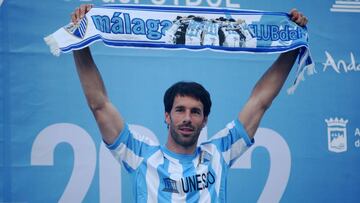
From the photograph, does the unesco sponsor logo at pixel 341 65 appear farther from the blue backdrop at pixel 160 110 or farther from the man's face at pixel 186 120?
the man's face at pixel 186 120

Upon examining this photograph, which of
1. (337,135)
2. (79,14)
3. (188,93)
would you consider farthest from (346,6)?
(79,14)

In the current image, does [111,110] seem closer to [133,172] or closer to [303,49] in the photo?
[133,172]

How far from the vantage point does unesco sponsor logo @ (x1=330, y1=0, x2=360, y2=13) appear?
10.3 ft

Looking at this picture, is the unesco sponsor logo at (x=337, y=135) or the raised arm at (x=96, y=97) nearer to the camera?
the raised arm at (x=96, y=97)

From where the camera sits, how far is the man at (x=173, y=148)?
2180 mm

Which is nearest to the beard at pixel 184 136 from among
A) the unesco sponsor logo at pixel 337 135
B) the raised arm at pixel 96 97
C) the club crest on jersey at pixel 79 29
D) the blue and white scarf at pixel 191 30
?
the raised arm at pixel 96 97

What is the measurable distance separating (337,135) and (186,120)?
1.16 m

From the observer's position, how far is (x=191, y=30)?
232 cm

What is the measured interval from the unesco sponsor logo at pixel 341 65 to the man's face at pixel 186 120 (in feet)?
3.56

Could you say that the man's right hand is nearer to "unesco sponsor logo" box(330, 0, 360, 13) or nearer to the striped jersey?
the striped jersey

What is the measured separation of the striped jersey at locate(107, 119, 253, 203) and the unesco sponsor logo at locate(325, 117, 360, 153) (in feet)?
2.96

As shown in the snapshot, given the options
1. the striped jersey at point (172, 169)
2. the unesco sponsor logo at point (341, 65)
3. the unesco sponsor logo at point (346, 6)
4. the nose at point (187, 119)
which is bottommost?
the striped jersey at point (172, 169)

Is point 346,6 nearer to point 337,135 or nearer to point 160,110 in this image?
point 337,135

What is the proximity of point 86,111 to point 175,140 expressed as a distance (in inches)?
30.2
